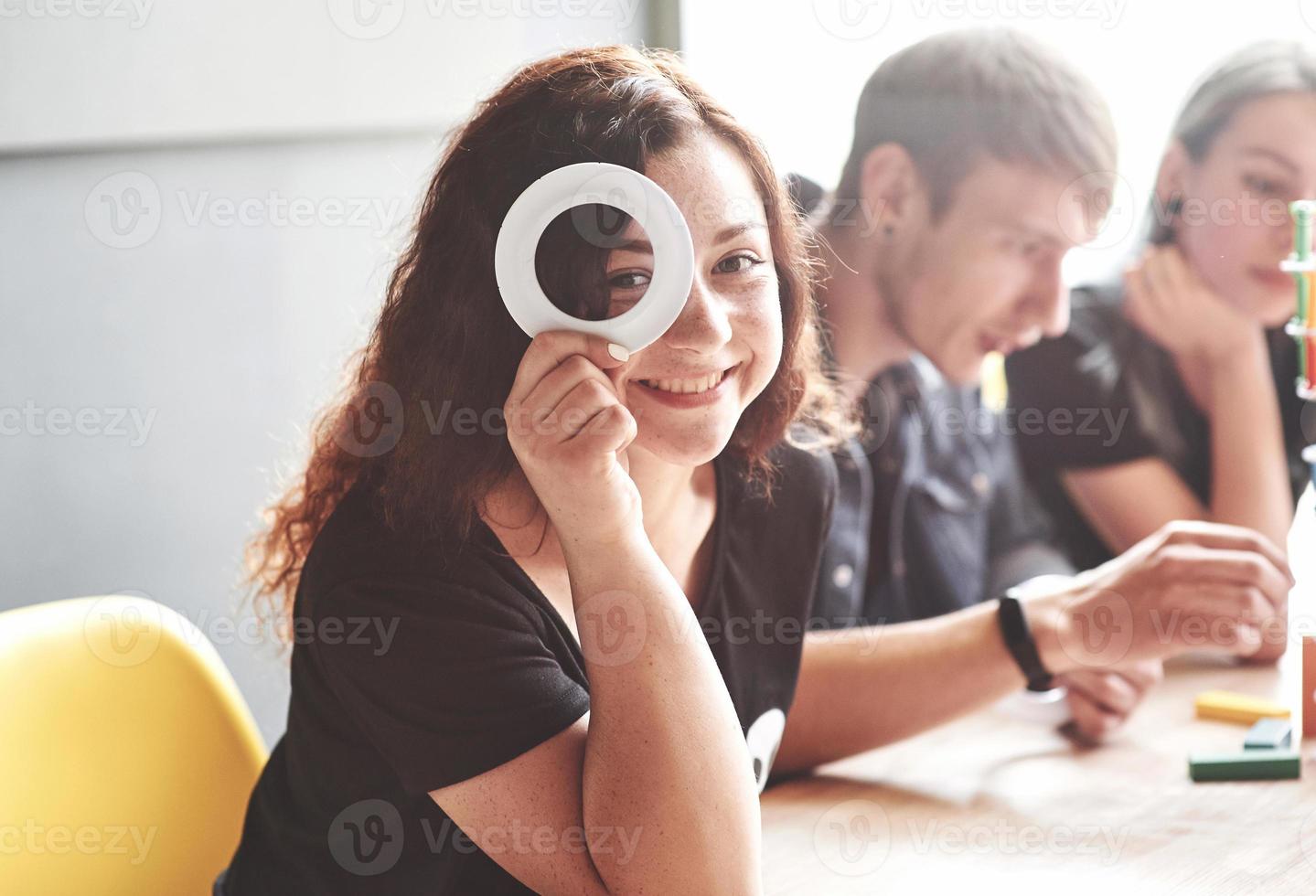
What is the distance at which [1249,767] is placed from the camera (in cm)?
117

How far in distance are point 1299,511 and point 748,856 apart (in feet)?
3.78

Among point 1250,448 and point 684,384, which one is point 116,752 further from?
point 1250,448

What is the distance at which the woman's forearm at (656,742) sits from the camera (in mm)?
801

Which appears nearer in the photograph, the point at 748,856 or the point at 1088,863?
the point at 748,856

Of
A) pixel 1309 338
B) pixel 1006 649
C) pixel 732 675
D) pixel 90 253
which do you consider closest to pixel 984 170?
pixel 1309 338

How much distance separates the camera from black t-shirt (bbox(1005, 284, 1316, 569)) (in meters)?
1.75

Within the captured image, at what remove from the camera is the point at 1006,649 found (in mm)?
1235

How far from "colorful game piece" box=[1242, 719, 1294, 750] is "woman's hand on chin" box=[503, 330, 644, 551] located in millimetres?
737

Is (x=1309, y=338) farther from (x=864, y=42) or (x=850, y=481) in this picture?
(x=864, y=42)
